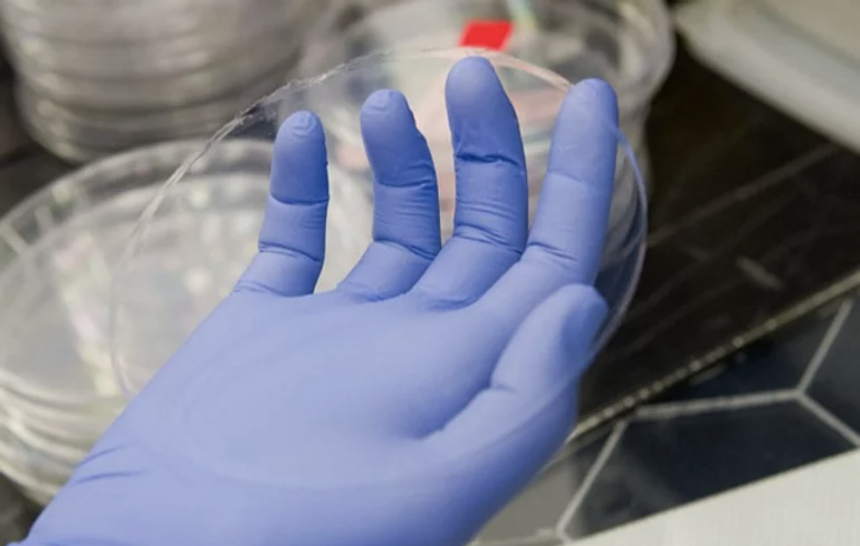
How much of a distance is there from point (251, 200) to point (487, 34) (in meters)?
0.30

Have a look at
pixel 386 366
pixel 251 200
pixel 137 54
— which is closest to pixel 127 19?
pixel 137 54

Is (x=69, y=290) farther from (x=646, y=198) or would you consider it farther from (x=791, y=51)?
(x=791, y=51)

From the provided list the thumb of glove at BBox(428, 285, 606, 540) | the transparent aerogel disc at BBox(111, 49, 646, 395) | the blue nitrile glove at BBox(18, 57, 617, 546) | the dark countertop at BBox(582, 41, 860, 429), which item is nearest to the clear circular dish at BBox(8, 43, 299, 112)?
the transparent aerogel disc at BBox(111, 49, 646, 395)

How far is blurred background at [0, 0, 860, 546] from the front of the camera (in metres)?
0.86

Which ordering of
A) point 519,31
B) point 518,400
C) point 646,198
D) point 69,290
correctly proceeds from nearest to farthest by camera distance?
point 518,400 < point 646,198 < point 69,290 < point 519,31

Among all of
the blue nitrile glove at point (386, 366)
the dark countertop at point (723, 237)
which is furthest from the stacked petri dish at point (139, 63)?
the blue nitrile glove at point (386, 366)

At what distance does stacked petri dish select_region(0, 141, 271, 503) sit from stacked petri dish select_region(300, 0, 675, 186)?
0.60 feet

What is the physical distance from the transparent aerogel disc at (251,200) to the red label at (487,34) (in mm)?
136

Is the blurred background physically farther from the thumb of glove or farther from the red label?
the thumb of glove

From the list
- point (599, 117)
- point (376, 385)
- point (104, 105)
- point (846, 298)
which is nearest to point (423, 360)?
point (376, 385)

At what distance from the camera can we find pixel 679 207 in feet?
3.45

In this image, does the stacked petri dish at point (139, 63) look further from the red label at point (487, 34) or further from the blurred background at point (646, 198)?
the red label at point (487, 34)

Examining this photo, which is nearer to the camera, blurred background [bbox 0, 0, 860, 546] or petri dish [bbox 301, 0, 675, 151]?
blurred background [bbox 0, 0, 860, 546]

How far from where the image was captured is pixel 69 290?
3.34 ft
